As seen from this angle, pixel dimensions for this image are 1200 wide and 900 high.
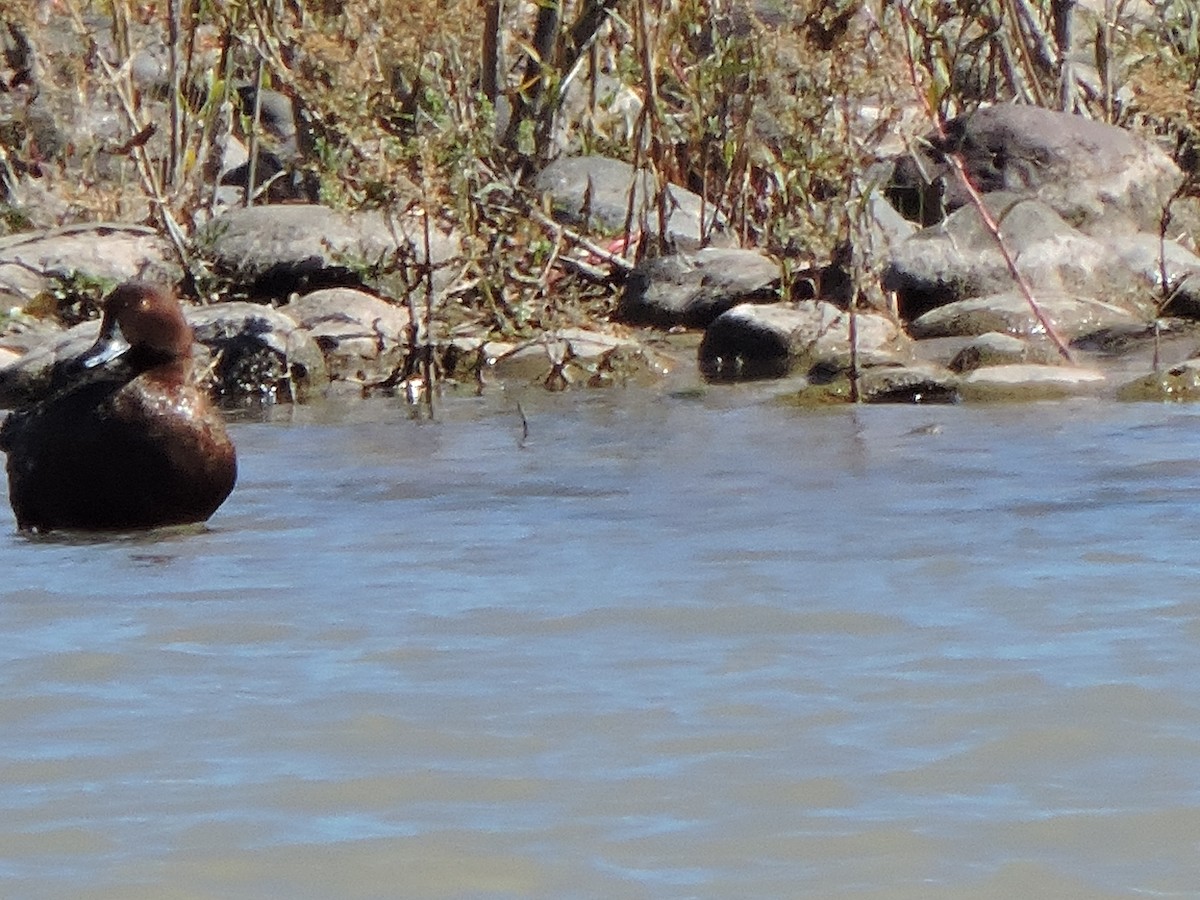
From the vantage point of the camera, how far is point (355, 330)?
37.4 ft

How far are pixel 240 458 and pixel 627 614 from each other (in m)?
3.67

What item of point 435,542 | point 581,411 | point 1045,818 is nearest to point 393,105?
point 581,411

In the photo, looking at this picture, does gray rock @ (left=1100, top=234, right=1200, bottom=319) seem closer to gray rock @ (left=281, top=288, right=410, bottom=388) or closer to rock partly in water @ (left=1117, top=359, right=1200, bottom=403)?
rock partly in water @ (left=1117, top=359, right=1200, bottom=403)

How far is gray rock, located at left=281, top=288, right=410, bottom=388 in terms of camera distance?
36.5ft

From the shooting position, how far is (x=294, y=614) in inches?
214

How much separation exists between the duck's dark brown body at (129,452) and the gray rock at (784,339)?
13.8ft

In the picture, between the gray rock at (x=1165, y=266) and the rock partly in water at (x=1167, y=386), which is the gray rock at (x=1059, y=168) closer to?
the gray rock at (x=1165, y=266)

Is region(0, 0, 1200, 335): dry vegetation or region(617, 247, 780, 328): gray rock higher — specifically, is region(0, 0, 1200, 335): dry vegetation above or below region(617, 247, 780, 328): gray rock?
above

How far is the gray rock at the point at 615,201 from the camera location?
1250cm

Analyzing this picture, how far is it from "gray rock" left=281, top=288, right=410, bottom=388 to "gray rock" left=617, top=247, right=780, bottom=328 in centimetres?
128

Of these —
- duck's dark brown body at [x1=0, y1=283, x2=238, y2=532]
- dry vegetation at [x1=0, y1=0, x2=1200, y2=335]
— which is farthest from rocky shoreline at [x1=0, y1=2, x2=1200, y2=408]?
duck's dark brown body at [x1=0, y1=283, x2=238, y2=532]

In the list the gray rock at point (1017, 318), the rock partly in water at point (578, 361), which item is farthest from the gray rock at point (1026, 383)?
the rock partly in water at point (578, 361)

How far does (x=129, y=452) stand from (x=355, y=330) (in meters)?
4.62

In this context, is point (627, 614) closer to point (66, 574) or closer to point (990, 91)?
point (66, 574)
